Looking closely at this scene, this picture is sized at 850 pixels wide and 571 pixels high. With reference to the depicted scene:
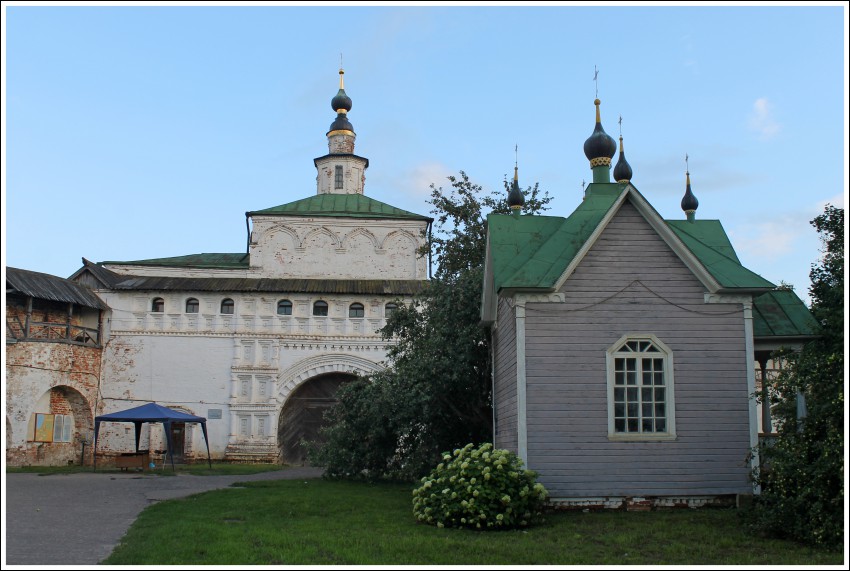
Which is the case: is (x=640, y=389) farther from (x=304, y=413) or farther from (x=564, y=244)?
(x=304, y=413)

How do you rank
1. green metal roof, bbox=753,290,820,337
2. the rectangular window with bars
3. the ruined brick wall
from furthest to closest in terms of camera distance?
the ruined brick wall
green metal roof, bbox=753,290,820,337
the rectangular window with bars

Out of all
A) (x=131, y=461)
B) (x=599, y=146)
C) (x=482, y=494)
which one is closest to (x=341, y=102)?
(x=131, y=461)

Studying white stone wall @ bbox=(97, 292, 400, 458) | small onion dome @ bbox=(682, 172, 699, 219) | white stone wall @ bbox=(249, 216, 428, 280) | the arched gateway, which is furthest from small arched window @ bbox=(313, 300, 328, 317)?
small onion dome @ bbox=(682, 172, 699, 219)

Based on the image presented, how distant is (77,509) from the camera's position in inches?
516

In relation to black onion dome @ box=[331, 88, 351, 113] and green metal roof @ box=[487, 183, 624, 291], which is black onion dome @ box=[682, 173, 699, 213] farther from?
black onion dome @ box=[331, 88, 351, 113]

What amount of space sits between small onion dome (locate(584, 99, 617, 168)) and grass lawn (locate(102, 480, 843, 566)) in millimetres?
7060

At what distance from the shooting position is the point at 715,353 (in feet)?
41.7

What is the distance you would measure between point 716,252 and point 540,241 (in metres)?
3.00

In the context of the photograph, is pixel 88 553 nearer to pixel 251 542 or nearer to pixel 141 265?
pixel 251 542

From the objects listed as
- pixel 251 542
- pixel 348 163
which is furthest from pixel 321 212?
pixel 251 542

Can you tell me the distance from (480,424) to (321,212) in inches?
647

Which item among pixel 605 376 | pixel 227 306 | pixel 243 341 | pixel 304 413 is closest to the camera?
pixel 605 376

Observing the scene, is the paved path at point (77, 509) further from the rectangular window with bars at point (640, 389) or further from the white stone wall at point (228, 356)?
the white stone wall at point (228, 356)

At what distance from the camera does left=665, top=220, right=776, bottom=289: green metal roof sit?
12.9 metres
